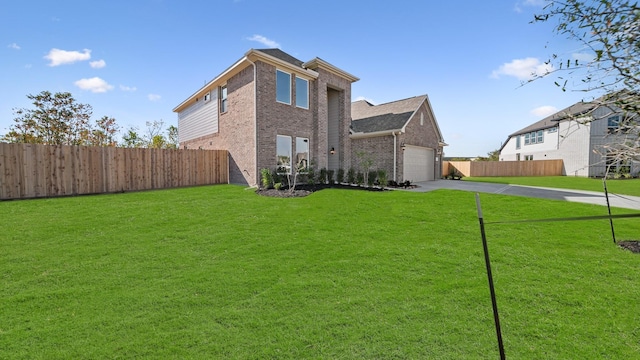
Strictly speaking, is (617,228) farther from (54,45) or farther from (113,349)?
(54,45)

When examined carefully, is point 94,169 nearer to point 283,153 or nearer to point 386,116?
point 283,153

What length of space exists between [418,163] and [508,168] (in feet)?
57.4

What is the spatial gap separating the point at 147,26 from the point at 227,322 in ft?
39.4

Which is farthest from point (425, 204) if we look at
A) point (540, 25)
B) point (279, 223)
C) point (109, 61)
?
point (109, 61)

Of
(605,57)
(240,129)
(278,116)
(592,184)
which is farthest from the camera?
(592,184)

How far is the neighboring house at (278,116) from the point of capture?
38.6 ft

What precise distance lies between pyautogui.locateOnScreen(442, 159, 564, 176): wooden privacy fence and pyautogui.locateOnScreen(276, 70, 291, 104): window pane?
20.4 meters

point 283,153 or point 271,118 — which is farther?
point 283,153

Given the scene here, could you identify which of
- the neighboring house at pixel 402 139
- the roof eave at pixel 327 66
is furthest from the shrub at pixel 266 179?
the roof eave at pixel 327 66

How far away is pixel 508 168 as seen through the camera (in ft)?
89.8

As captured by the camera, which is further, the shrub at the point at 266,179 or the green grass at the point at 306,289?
the shrub at the point at 266,179

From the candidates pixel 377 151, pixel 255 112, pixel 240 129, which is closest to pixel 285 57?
pixel 255 112

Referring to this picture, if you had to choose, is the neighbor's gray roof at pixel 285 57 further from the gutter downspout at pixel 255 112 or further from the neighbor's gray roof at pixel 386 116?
the neighbor's gray roof at pixel 386 116

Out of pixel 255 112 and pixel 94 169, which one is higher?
pixel 255 112
